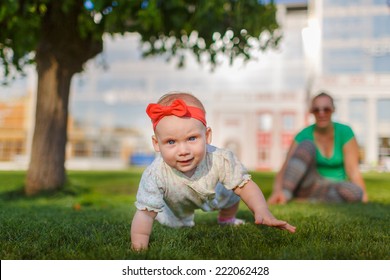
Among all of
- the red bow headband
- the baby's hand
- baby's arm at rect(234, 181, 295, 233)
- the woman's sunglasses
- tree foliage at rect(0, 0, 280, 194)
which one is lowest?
the baby's hand

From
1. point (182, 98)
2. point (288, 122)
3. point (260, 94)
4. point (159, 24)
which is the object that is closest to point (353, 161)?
point (159, 24)

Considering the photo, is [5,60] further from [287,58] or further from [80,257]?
[287,58]

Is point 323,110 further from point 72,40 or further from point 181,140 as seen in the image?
point 72,40

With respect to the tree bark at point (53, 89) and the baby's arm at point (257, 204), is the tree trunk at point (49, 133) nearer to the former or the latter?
the tree bark at point (53, 89)

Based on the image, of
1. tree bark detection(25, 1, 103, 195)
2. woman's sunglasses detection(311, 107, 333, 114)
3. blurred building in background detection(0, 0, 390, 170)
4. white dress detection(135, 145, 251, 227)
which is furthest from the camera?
blurred building in background detection(0, 0, 390, 170)

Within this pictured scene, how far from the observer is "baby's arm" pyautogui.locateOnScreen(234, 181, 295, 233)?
1.76 m

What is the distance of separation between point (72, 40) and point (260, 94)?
20145 mm

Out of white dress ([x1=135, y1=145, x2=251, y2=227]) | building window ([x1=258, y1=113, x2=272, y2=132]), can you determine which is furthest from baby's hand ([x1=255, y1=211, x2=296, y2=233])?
building window ([x1=258, y1=113, x2=272, y2=132])

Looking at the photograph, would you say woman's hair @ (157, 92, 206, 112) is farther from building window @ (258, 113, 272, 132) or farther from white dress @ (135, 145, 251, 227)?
building window @ (258, 113, 272, 132)

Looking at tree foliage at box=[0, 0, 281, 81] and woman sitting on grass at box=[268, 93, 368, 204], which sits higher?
tree foliage at box=[0, 0, 281, 81]

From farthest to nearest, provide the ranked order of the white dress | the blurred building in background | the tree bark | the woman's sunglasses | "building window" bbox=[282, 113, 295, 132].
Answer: "building window" bbox=[282, 113, 295, 132] < the blurred building in background < the tree bark < the woman's sunglasses < the white dress

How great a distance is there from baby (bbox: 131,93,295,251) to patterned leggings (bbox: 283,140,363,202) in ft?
6.98

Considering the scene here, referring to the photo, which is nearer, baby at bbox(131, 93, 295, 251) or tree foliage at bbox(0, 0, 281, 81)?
baby at bbox(131, 93, 295, 251)

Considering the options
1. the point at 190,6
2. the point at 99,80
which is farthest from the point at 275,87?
the point at 190,6
